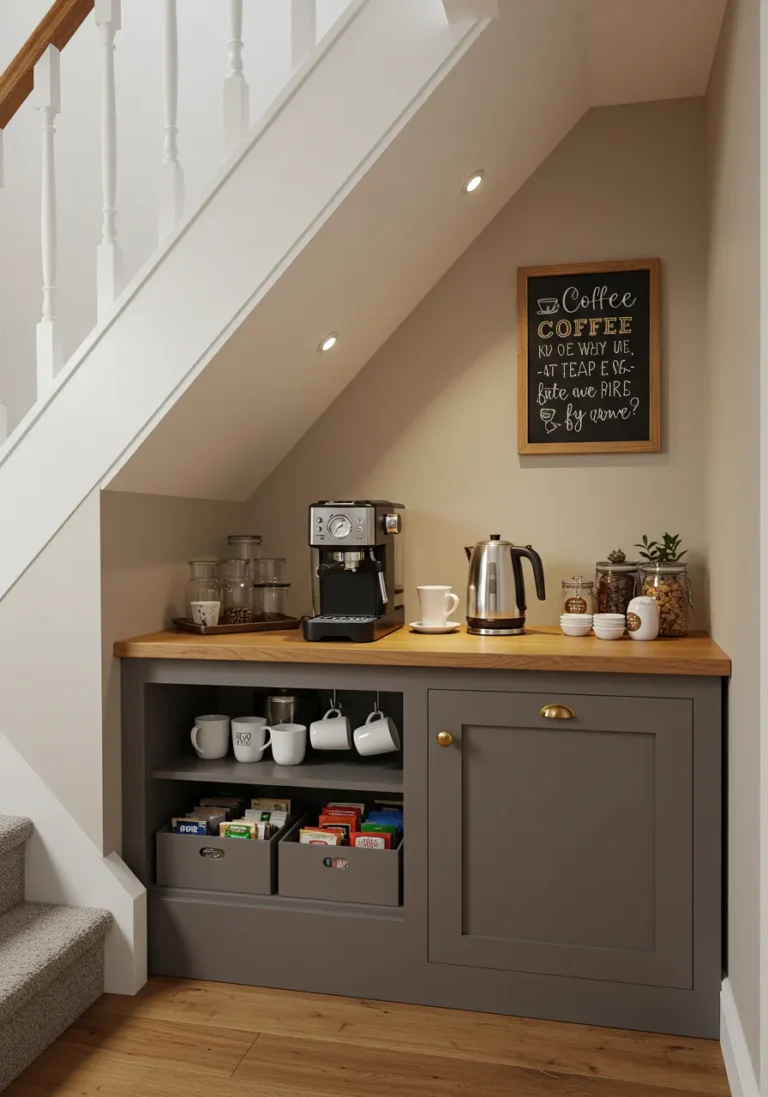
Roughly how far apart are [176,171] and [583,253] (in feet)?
4.09

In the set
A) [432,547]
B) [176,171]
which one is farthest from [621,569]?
[176,171]

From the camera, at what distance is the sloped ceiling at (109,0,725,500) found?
203 centimetres

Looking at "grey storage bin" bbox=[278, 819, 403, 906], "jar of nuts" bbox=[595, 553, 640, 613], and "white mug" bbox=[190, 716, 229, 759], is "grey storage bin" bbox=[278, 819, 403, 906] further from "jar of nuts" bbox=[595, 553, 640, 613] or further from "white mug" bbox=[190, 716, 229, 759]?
"jar of nuts" bbox=[595, 553, 640, 613]

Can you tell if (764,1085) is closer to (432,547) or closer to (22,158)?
(432,547)

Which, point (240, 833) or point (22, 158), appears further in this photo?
point (22, 158)

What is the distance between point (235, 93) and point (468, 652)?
1.38m

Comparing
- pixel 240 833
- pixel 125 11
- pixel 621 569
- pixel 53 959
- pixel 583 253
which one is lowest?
pixel 53 959

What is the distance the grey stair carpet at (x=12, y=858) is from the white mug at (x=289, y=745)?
631 millimetres

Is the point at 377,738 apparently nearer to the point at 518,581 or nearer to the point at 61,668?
the point at 518,581

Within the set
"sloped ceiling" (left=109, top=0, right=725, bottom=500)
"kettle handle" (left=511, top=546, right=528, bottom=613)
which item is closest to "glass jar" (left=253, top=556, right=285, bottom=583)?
"sloped ceiling" (left=109, top=0, right=725, bottom=500)

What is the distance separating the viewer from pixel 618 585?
8.13 feet

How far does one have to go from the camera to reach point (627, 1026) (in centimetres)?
202

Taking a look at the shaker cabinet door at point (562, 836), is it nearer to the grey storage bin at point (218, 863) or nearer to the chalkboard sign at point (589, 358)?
the grey storage bin at point (218, 863)

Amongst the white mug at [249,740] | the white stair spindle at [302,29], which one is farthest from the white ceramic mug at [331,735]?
the white stair spindle at [302,29]
